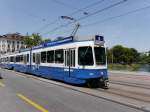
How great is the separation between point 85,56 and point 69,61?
1.65 m

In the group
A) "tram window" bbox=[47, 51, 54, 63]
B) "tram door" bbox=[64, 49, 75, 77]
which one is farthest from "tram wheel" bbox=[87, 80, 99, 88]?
"tram window" bbox=[47, 51, 54, 63]

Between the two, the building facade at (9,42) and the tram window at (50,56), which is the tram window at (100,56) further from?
the building facade at (9,42)

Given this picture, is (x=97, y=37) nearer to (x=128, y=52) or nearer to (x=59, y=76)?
(x=59, y=76)

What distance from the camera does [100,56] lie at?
1750 cm

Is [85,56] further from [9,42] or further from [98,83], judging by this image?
[9,42]

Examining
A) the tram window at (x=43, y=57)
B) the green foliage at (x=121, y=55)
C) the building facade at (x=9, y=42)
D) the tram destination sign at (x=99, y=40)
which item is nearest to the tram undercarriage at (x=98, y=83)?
the tram destination sign at (x=99, y=40)

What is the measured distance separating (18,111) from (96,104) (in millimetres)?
3151

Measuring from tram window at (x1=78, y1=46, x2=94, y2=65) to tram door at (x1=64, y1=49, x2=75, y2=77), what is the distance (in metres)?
0.75

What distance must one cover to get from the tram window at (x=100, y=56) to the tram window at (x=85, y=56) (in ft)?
1.24

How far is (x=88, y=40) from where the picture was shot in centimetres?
1744

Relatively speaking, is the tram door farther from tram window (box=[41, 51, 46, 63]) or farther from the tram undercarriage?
tram window (box=[41, 51, 46, 63])

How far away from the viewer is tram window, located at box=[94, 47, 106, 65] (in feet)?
56.6

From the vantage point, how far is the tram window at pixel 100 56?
1727cm

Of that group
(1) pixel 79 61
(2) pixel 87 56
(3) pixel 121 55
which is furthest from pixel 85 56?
(3) pixel 121 55
